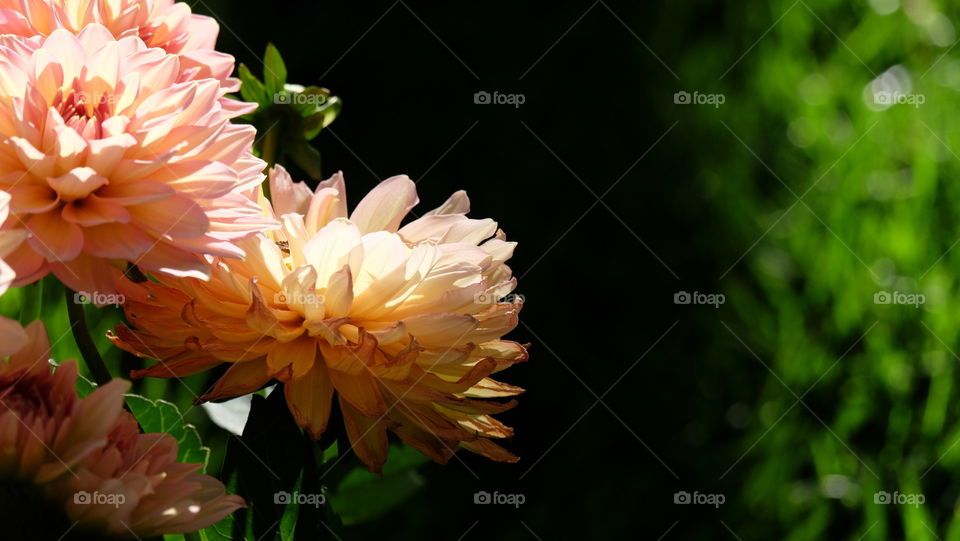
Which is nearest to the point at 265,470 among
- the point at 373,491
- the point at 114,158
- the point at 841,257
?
the point at 114,158

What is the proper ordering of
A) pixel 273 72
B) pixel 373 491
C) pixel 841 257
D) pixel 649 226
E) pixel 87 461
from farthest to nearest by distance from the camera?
1. pixel 649 226
2. pixel 841 257
3. pixel 373 491
4. pixel 273 72
5. pixel 87 461

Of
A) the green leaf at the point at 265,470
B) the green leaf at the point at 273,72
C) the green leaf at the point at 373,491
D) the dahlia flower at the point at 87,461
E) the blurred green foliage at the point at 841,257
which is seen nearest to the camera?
the dahlia flower at the point at 87,461

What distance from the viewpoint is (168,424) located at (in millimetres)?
504

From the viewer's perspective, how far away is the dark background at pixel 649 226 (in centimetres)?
122

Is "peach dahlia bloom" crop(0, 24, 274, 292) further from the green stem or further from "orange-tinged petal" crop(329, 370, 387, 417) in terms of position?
the green stem

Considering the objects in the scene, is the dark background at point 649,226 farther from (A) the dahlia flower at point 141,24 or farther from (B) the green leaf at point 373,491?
(A) the dahlia flower at point 141,24

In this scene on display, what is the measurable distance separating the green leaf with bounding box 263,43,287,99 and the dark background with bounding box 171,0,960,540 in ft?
2.04

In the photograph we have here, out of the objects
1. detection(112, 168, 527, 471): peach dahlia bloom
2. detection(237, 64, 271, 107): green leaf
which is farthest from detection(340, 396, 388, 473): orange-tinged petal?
detection(237, 64, 271, 107): green leaf

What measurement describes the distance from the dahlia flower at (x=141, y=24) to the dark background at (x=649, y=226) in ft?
2.45

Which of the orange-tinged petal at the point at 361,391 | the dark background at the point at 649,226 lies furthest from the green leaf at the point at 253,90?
the dark background at the point at 649,226

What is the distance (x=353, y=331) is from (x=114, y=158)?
0.13 m

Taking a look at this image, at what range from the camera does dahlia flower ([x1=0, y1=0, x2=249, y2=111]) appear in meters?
0.45

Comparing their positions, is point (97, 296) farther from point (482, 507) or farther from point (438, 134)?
point (438, 134)

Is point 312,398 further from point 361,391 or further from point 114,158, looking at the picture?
point 114,158
